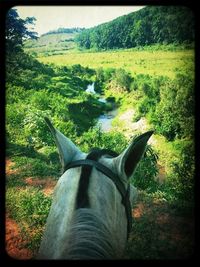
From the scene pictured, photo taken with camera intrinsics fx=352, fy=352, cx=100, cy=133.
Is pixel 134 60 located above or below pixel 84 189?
below

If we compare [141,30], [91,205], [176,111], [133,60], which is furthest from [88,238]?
[133,60]

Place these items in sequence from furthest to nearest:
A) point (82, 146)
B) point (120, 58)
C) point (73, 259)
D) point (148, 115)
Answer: point (120, 58) → point (148, 115) → point (82, 146) → point (73, 259)

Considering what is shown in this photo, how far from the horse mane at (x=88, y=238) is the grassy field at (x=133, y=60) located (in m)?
8.63

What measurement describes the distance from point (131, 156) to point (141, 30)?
817 cm

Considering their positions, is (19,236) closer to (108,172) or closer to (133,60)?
(108,172)

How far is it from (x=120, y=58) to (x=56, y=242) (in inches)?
403

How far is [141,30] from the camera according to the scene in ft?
29.2

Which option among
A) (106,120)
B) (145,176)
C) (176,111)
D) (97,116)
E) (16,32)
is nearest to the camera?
(145,176)

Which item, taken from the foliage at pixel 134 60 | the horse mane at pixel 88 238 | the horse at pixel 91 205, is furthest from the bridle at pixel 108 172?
the foliage at pixel 134 60

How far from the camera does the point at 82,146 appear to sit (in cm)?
616

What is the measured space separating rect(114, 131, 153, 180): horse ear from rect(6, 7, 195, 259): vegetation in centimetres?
55

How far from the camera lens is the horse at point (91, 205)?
1.03m

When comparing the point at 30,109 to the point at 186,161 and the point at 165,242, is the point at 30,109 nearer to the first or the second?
the point at 186,161
